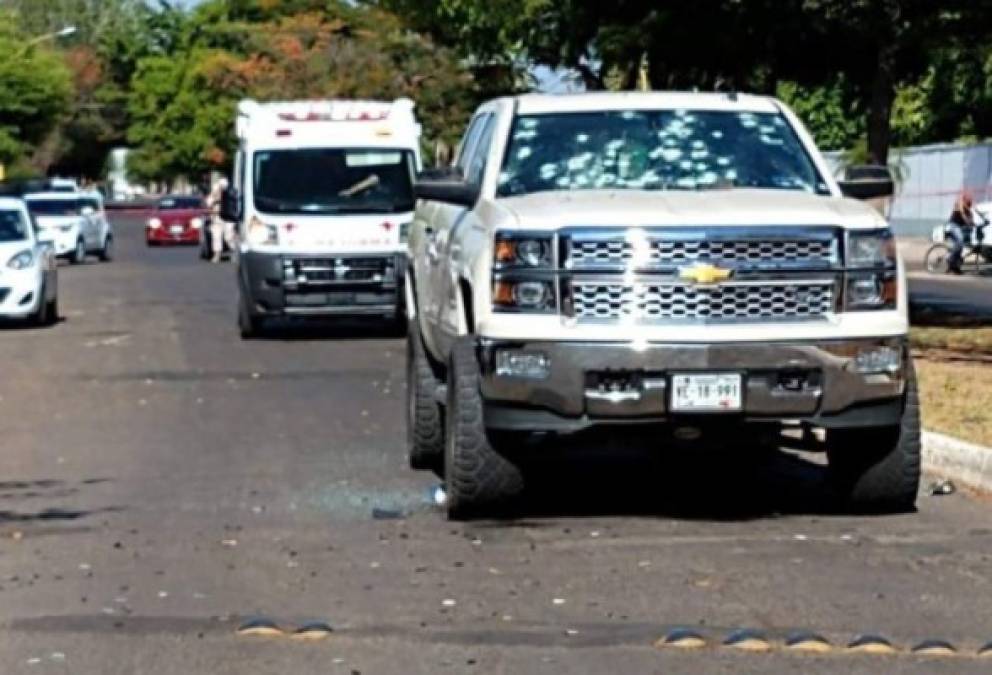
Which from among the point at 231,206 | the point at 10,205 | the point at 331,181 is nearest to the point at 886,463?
the point at 331,181

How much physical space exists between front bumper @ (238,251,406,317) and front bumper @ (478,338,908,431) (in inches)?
538

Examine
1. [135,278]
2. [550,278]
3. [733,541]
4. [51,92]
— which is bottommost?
[51,92]

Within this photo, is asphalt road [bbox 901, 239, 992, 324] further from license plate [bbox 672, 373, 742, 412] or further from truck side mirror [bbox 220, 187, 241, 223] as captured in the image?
license plate [bbox 672, 373, 742, 412]

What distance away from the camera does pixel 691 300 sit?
10898 millimetres

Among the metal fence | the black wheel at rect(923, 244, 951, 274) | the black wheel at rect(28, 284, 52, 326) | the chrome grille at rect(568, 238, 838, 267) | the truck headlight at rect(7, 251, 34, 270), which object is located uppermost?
the chrome grille at rect(568, 238, 838, 267)

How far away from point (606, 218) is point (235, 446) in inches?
195

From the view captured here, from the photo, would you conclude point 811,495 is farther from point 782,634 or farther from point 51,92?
point 51,92

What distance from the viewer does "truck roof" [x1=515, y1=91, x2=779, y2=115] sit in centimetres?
1259

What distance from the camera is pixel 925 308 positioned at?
2744 centimetres

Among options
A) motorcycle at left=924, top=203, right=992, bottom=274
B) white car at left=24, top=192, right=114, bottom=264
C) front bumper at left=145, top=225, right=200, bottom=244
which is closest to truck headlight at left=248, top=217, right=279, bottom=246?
motorcycle at left=924, top=203, right=992, bottom=274

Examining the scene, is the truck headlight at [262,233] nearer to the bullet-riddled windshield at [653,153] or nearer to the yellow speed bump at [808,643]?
the bullet-riddled windshield at [653,153]

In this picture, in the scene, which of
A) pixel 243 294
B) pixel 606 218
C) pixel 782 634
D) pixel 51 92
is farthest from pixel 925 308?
pixel 51 92

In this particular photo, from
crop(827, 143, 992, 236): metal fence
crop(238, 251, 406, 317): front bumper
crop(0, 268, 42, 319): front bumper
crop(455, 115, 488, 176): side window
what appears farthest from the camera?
crop(827, 143, 992, 236): metal fence


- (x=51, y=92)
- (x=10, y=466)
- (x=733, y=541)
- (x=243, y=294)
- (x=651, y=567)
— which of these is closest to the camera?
(x=651, y=567)
